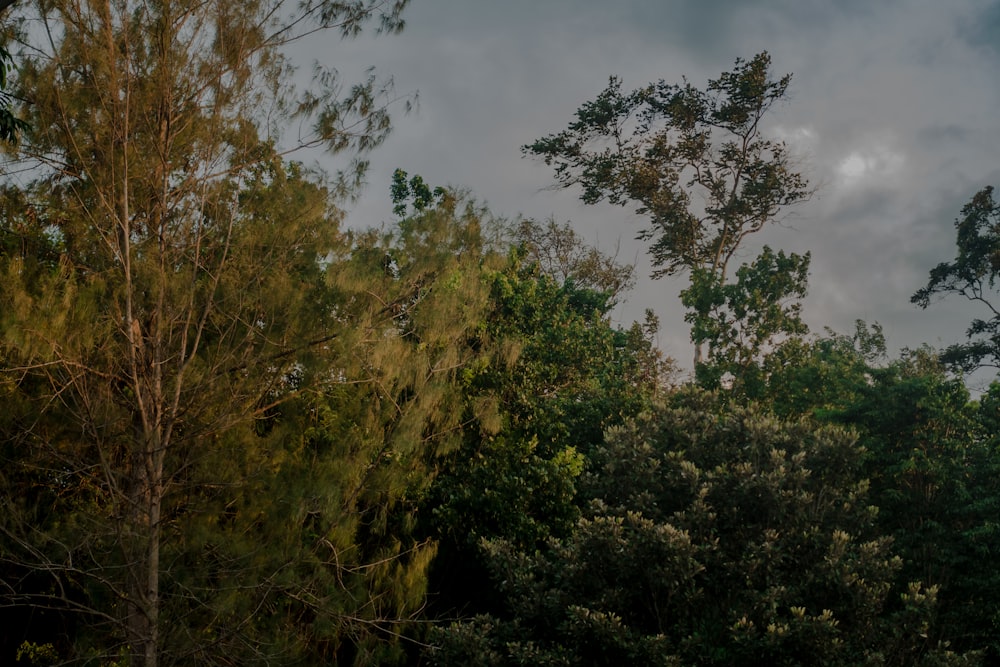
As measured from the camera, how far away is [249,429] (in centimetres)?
978

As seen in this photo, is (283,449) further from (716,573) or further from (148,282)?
(716,573)

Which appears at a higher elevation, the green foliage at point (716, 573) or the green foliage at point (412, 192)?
the green foliage at point (412, 192)

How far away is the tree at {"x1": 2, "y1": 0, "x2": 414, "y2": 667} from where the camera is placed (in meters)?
8.45

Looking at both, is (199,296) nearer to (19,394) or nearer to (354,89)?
(19,394)

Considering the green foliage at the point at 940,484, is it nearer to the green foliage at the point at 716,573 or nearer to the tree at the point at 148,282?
the green foliage at the point at 716,573

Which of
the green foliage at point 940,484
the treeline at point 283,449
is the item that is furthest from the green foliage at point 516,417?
the green foliage at point 940,484

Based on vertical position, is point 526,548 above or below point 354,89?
below

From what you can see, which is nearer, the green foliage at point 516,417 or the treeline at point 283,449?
the treeline at point 283,449

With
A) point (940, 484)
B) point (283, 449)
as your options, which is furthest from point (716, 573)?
point (940, 484)

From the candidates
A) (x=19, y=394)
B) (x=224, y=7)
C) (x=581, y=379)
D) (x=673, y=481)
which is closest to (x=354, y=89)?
(x=224, y=7)

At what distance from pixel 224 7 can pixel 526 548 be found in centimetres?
751

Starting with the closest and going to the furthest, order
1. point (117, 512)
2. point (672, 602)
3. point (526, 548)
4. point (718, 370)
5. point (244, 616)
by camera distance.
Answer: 1. point (117, 512)
2. point (244, 616)
3. point (672, 602)
4. point (526, 548)
5. point (718, 370)

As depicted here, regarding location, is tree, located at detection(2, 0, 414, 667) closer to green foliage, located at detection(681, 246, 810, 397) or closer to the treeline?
the treeline

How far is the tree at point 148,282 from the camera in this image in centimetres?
845
